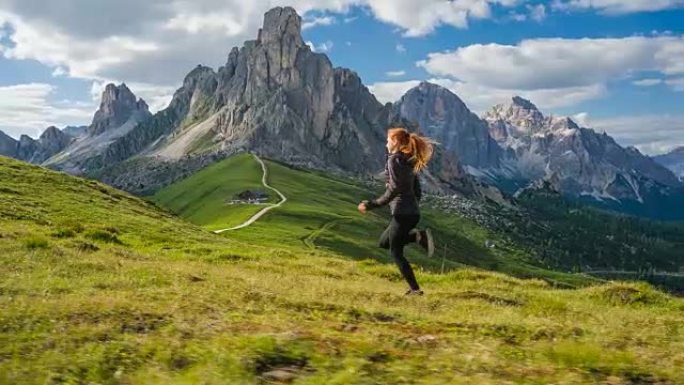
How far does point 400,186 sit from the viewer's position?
18.5 meters

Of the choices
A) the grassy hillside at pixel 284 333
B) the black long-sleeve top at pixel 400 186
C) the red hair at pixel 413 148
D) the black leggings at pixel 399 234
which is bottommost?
the grassy hillside at pixel 284 333

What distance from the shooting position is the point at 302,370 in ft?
31.1

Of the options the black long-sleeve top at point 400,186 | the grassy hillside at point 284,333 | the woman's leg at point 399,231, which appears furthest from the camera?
the woman's leg at point 399,231

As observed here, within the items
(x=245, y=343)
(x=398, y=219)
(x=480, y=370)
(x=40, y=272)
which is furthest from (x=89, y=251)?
(x=480, y=370)

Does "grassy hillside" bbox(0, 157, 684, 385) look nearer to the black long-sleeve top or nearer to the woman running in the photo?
the woman running

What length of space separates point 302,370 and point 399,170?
985cm

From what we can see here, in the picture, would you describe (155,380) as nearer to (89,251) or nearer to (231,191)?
(89,251)

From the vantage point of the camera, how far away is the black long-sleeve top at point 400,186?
18531 mm

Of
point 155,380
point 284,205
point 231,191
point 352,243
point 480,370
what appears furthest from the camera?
point 231,191

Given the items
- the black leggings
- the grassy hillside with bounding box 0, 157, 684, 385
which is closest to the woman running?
the black leggings

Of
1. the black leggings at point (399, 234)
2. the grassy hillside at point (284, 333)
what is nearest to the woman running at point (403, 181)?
the black leggings at point (399, 234)

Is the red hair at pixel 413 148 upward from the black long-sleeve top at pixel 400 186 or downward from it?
upward

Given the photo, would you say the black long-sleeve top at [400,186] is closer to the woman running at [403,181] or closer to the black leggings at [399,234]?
the woman running at [403,181]

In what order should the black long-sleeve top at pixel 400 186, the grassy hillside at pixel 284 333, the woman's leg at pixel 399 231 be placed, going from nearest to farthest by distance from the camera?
1. the grassy hillside at pixel 284 333
2. the black long-sleeve top at pixel 400 186
3. the woman's leg at pixel 399 231
